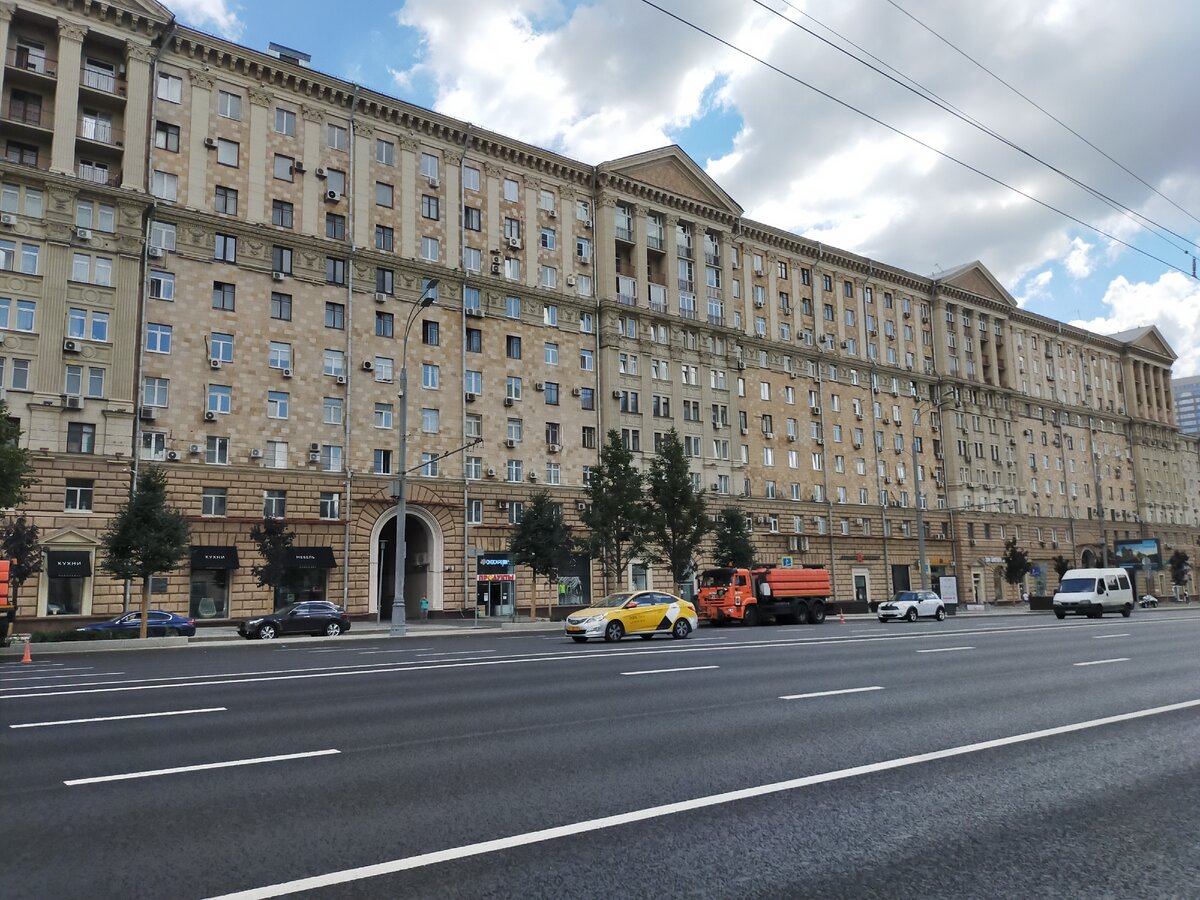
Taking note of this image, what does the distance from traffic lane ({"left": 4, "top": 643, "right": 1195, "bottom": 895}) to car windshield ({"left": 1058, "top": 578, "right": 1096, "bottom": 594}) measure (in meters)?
35.5

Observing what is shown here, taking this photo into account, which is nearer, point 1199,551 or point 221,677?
point 221,677

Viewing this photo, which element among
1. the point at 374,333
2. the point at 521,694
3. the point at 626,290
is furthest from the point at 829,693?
the point at 626,290

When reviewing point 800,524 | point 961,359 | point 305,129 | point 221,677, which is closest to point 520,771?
point 221,677

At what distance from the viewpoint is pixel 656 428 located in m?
54.2

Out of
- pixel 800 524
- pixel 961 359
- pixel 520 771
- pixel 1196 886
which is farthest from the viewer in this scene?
pixel 961 359

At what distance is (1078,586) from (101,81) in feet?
161

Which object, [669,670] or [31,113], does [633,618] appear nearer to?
[669,670]

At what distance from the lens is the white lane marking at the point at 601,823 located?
4.30 metres

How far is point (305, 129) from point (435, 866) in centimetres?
4568

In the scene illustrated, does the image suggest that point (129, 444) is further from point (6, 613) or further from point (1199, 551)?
point (1199, 551)

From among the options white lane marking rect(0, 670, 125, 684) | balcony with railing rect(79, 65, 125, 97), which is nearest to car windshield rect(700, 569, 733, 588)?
white lane marking rect(0, 670, 125, 684)

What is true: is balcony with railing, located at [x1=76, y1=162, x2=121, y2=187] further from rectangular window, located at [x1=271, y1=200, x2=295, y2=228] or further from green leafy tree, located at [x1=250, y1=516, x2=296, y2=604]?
green leafy tree, located at [x1=250, y1=516, x2=296, y2=604]

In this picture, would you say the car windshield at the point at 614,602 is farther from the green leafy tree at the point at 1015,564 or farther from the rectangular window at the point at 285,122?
the green leafy tree at the point at 1015,564

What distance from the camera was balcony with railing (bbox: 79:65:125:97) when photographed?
125ft
